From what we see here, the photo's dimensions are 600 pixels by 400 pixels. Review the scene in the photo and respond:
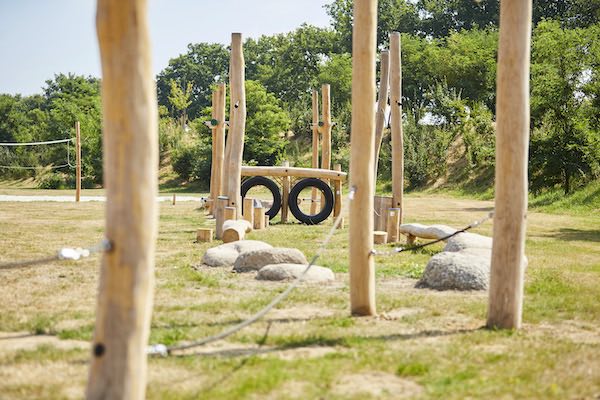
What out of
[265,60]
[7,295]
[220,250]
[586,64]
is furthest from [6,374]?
[265,60]

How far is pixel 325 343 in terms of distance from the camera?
6090 mm

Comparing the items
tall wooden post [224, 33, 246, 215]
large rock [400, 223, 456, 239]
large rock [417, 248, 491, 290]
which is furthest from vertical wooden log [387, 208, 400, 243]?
large rock [417, 248, 491, 290]

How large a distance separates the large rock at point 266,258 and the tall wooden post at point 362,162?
2.88m

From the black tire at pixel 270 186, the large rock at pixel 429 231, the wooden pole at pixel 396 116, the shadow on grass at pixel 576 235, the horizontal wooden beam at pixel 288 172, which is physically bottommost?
the shadow on grass at pixel 576 235

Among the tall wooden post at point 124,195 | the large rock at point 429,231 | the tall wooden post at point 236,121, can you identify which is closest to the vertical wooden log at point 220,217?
the tall wooden post at point 236,121

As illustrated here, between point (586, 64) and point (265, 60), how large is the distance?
4537 centimetres

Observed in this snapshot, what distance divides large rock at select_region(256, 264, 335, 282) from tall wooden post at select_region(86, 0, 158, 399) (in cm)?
555

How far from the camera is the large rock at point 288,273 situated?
9.41 m

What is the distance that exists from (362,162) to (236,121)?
8797 mm

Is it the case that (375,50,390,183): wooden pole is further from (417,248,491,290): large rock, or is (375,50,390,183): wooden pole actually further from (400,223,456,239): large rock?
(417,248,491,290): large rock

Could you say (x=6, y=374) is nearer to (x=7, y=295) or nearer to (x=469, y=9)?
(x=7, y=295)

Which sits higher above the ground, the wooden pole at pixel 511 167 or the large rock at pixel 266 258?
the wooden pole at pixel 511 167

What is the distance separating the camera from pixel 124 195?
12.6ft

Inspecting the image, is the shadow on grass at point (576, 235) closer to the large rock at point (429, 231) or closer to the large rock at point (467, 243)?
the large rock at point (429, 231)
